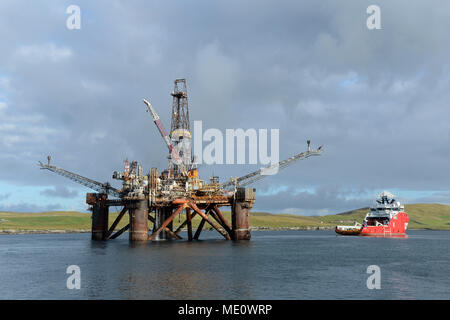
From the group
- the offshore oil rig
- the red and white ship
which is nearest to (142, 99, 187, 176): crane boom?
the offshore oil rig

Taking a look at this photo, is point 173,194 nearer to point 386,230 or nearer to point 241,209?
point 241,209

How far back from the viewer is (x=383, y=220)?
130 metres

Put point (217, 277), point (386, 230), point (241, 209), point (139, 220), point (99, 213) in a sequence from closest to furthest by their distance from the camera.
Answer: point (217, 277) → point (139, 220) → point (241, 209) → point (99, 213) → point (386, 230)

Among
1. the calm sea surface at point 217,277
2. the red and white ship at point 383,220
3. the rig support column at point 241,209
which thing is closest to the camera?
the calm sea surface at point 217,277

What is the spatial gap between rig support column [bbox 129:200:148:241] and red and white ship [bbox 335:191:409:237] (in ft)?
250

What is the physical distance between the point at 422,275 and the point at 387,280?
6.47 m

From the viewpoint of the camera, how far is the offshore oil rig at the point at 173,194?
258 ft

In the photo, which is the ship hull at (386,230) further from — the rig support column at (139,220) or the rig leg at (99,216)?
the rig leg at (99,216)

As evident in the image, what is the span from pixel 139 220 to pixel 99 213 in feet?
54.0

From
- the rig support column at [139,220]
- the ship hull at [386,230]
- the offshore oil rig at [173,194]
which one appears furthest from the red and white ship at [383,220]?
the rig support column at [139,220]

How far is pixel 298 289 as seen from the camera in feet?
121

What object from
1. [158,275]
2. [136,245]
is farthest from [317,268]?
[136,245]

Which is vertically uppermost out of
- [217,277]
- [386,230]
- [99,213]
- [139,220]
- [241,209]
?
[241,209]

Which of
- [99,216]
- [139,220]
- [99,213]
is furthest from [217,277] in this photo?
[99,216]
